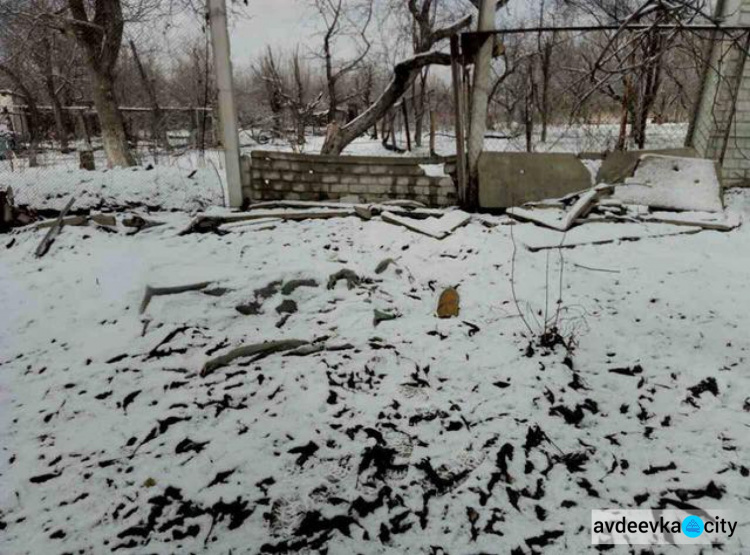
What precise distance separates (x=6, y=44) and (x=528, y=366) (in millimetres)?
14058

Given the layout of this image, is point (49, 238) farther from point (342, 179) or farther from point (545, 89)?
point (545, 89)

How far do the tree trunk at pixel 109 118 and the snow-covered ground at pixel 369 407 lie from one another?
6.90m

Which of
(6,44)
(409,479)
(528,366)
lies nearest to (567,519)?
(409,479)

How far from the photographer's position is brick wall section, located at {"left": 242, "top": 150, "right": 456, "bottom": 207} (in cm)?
598

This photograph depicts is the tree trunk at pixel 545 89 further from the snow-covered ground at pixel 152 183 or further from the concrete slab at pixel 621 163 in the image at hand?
the concrete slab at pixel 621 163

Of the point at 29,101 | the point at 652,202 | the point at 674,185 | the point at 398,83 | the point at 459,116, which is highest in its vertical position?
the point at 29,101

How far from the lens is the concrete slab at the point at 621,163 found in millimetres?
5852

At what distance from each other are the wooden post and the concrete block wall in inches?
147

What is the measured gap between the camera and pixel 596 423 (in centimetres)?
226

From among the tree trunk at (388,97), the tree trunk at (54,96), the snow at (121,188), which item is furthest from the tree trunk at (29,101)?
the tree trunk at (388,97)

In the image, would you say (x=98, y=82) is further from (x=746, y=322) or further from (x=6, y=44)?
(x=746, y=322)

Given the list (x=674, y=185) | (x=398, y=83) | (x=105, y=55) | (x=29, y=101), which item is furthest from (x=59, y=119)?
(x=674, y=185)

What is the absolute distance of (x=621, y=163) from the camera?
5910 mm

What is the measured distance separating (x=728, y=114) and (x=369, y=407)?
7747 mm
